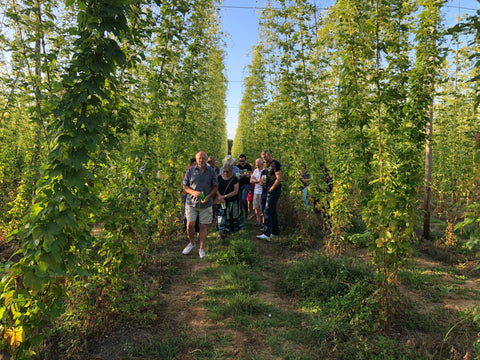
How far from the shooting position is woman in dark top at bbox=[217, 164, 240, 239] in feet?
22.0

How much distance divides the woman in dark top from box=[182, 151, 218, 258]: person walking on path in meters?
0.72

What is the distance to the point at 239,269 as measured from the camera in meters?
4.86

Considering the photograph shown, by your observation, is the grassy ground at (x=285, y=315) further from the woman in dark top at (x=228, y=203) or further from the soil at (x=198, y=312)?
the woman in dark top at (x=228, y=203)

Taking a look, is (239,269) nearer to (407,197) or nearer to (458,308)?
(407,197)

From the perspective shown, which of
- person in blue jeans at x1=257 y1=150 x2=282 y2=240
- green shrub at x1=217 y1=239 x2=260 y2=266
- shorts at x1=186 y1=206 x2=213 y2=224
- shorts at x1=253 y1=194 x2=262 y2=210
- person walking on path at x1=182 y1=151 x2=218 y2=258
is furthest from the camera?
shorts at x1=253 y1=194 x2=262 y2=210

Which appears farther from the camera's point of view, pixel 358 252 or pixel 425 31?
pixel 358 252

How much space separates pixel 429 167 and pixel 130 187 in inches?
271

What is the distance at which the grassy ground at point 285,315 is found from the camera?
2.86m

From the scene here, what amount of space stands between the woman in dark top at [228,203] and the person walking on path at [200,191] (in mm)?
715

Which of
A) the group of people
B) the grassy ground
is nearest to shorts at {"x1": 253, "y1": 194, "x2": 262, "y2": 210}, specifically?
the group of people

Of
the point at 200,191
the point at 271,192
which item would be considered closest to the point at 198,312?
A: the point at 200,191

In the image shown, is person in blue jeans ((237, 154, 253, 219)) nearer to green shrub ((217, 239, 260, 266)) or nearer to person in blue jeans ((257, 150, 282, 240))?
person in blue jeans ((257, 150, 282, 240))

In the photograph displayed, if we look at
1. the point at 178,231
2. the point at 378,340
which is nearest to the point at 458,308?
the point at 378,340

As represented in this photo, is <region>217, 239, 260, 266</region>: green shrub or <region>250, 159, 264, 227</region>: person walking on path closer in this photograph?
<region>217, 239, 260, 266</region>: green shrub
